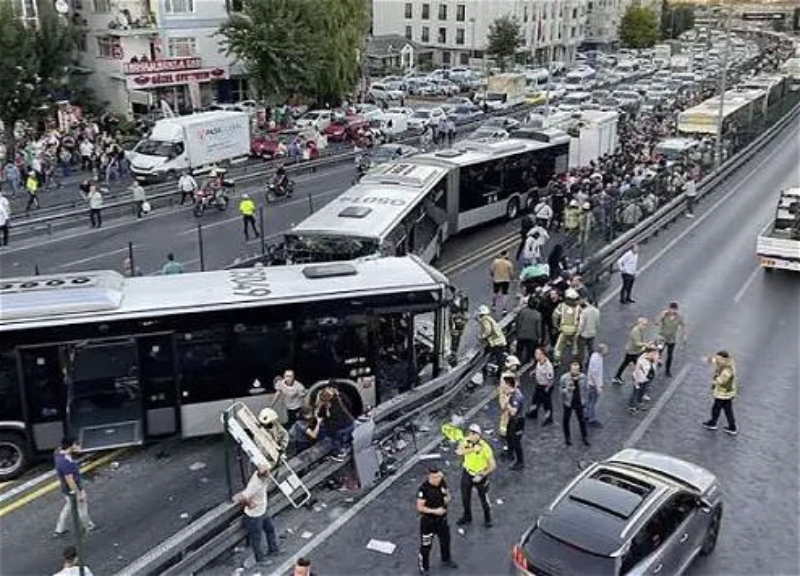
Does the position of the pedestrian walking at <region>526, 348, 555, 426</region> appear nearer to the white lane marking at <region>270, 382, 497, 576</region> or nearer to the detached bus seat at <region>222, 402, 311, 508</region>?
the white lane marking at <region>270, 382, 497, 576</region>

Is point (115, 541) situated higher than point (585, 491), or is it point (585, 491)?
point (585, 491)

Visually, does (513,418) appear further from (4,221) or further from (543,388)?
(4,221)

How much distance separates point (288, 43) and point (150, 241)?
25246 millimetres

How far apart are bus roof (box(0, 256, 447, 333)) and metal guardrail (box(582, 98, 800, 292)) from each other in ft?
30.3

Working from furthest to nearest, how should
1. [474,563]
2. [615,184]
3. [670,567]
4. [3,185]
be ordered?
[3,185]
[615,184]
[474,563]
[670,567]

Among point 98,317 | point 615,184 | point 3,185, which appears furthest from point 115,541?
point 3,185

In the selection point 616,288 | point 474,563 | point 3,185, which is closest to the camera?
point 474,563

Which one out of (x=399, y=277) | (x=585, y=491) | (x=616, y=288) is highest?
(x=399, y=277)

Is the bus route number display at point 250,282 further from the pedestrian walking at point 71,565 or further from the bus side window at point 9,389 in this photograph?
the pedestrian walking at point 71,565

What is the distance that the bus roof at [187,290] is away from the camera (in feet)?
44.0

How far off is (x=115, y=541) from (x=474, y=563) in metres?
4.91

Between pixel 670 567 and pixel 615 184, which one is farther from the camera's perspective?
pixel 615 184

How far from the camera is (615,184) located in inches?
1165

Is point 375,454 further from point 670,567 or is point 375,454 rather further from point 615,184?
point 615,184
